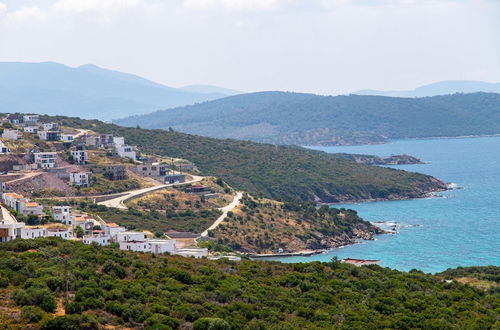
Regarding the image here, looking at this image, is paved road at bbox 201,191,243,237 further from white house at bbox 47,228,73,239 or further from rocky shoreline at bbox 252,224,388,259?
white house at bbox 47,228,73,239

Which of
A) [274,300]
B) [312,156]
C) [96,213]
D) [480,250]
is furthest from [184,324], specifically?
[312,156]

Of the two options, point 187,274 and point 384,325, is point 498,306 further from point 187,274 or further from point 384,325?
point 187,274

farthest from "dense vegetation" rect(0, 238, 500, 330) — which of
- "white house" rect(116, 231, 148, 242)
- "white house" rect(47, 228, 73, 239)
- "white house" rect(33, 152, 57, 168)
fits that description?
"white house" rect(33, 152, 57, 168)

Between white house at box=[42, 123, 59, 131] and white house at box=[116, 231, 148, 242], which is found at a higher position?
white house at box=[42, 123, 59, 131]

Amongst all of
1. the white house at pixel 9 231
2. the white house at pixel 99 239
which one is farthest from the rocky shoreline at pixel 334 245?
the white house at pixel 9 231

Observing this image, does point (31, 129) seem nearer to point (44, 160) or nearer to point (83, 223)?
point (44, 160)
